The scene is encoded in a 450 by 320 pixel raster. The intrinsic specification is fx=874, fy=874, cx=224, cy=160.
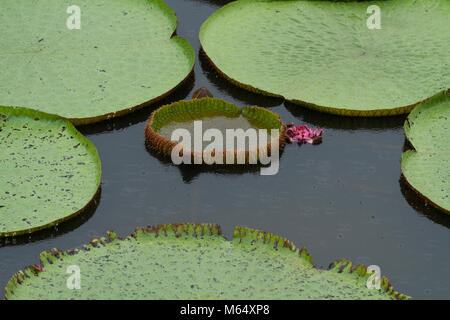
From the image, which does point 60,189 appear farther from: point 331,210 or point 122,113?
point 331,210

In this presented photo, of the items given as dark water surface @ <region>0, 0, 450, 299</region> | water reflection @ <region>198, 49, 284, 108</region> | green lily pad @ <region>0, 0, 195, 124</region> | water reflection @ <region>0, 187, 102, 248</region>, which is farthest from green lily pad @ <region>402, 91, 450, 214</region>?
water reflection @ <region>0, 187, 102, 248</region>

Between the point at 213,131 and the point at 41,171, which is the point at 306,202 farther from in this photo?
the point at 41,171

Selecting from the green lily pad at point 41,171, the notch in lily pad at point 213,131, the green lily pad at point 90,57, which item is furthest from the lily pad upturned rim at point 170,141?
the green lily pad at point 41,171

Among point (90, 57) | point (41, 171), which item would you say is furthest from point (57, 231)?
point (90, 57)

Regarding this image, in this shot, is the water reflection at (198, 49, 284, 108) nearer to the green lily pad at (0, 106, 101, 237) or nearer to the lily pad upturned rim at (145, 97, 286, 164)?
the lily pad upturned rim at (145, 97, 286, 164)

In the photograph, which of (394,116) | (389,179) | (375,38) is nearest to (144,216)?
(389,179)
